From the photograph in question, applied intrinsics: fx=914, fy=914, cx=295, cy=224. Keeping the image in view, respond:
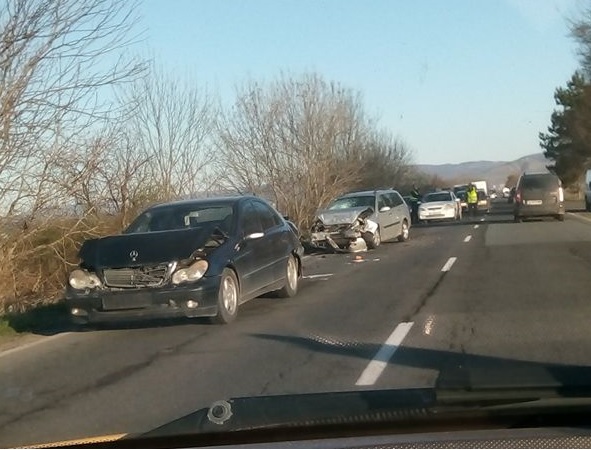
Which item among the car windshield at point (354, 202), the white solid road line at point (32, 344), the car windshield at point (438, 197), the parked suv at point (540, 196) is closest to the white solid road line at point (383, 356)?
the white solid road line at point (32, 344)

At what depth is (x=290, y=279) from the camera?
1360 centimetres

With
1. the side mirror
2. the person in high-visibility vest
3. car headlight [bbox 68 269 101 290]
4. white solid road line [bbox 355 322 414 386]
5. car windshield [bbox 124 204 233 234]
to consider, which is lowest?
the person in high-visibility vest

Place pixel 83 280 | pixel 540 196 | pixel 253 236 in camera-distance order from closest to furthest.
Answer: pixel 83 280, pixel 253 236, pixel 540 196

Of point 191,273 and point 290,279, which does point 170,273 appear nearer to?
point 191,273

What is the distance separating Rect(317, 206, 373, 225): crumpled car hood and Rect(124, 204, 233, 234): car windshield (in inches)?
433

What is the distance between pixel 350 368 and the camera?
8000mm

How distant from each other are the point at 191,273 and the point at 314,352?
92.4 inches

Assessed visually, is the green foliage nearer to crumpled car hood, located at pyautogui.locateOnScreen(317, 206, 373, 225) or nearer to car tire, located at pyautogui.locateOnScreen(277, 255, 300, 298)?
crumpled car hood, located at pyautogui.locateOnScreen(317, 206, 373, 225)

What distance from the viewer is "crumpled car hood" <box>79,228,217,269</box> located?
10.7 meters

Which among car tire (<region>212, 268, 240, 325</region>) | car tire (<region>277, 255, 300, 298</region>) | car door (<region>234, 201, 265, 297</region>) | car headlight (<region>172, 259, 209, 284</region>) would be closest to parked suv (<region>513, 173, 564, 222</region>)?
Result: car tire (<region>277, 255, 300, 298</region>)

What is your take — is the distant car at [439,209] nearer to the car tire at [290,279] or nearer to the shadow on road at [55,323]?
the car tire at [290,279]

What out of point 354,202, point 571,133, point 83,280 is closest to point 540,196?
point 354,202

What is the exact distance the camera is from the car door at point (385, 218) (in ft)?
81.9

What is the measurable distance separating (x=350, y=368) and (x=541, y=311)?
3680mm
